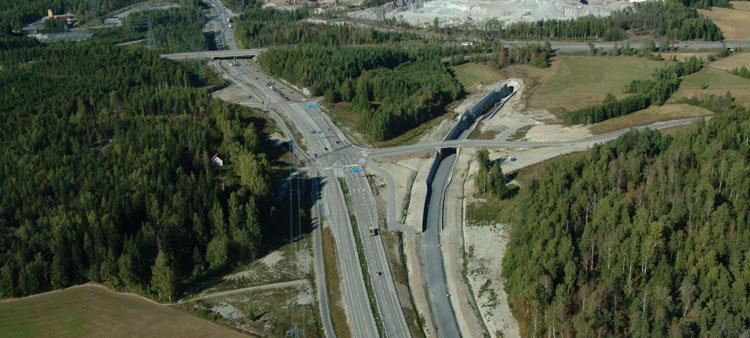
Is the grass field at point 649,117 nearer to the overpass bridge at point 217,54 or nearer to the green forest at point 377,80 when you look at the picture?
the green forest at point 377,80

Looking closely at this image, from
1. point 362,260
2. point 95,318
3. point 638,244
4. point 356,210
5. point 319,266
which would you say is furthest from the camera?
point 356,210

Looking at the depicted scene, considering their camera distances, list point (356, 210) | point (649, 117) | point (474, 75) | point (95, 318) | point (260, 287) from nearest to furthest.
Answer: point (95, 318) → point (260, 287) → point (356, 210) → point (649, 117) → point (474, 75)

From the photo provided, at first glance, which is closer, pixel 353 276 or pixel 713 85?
pixel 353 276

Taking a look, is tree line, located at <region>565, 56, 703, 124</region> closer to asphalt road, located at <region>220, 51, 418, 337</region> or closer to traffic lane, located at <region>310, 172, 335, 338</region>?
asphalt road, located at <region>220, 51, 418, 337</region>

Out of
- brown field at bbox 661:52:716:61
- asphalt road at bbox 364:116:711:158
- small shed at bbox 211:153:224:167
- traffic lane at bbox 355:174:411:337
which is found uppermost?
brown field at bbox 661:52:716:61

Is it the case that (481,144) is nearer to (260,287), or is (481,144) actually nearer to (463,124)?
(463,124)

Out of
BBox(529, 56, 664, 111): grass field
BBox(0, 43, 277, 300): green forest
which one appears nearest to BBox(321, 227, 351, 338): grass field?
BBox(0, 43, 277, 300): green forest

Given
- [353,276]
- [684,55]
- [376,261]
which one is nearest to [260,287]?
[353,276]
